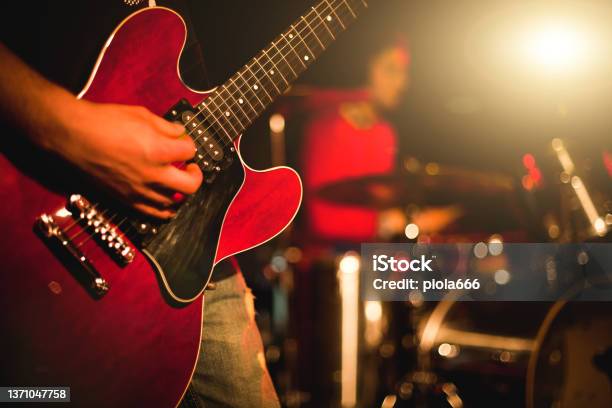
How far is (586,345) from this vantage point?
4.87 ft

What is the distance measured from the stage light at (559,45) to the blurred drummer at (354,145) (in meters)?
0.73

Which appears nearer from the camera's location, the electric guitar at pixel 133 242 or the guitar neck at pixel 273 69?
the electric guitar at pixel 133 242

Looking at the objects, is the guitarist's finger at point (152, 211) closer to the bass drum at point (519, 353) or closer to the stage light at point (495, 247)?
the bass drum at point (519, 353)

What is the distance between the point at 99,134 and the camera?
825 millimetres

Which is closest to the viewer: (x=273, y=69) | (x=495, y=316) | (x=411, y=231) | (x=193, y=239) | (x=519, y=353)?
(x=193, y=239)

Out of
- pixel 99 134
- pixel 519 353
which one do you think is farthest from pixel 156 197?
pixel 519 353

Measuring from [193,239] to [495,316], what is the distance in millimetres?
1234

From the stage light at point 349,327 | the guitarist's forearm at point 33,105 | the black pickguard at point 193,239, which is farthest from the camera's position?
the stage light at point 349,327

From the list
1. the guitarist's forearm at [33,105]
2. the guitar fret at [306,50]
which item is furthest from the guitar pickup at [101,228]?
the guitar fret at [306,50]

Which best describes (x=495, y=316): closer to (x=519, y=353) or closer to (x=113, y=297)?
(x=519, y=353)

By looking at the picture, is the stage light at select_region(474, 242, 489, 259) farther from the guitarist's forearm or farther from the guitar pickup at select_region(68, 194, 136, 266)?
the guitarist's forearm

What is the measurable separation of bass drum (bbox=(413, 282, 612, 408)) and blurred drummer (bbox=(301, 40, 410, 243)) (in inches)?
32.5

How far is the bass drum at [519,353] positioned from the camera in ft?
4.81

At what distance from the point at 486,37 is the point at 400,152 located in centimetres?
73
